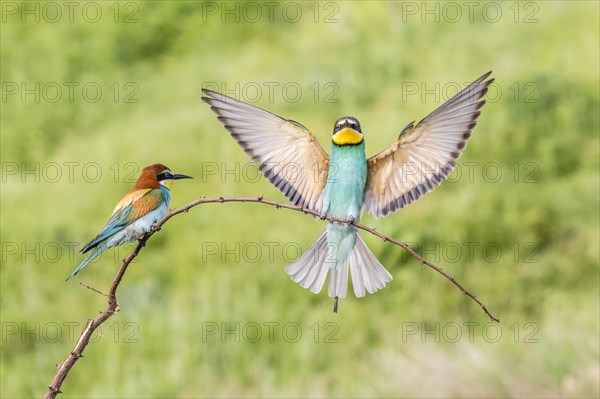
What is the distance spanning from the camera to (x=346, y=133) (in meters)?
1.80

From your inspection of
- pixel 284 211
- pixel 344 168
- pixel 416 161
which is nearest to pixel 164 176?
pixel 344 168

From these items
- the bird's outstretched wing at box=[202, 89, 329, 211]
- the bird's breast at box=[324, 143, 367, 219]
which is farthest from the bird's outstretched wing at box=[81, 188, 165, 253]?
the bird's breast at box=[324, 143, 367, 219]

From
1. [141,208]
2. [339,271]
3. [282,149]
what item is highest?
[282,149]

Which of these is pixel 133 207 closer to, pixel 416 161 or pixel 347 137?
pixel 347 137

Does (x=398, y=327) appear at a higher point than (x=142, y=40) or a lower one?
lower

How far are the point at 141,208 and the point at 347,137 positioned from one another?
1.39 feet

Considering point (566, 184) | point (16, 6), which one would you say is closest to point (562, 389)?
Answer: point (566, 184)

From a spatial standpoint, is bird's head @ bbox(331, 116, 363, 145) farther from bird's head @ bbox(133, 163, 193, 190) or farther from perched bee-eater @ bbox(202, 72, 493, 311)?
bird's head @ bbox(133, 163, 193, 190)

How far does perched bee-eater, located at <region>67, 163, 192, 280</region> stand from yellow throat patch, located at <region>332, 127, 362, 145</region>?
0.34m

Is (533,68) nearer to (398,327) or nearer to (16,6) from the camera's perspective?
(398,327)

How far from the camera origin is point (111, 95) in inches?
287

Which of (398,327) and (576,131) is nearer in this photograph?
(398,327)

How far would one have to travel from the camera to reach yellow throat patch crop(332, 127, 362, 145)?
5.84ft

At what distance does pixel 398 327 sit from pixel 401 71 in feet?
7.82
